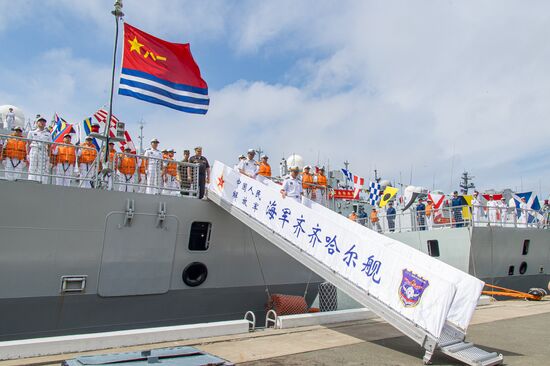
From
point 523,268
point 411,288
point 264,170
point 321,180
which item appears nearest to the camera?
point 411,288

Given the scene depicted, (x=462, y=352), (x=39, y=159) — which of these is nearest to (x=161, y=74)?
(x=39, y=159)

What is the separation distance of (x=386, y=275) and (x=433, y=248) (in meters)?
11.9

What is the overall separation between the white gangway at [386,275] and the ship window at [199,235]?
1.76m

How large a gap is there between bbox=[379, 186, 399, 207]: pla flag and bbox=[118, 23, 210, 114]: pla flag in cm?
1267

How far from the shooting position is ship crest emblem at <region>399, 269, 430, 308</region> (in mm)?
6227

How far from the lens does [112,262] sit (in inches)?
384

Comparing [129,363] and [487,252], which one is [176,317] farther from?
[487,252]

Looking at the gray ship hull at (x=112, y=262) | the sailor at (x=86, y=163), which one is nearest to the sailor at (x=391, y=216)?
the gray ship hull at (x=112, y=262)

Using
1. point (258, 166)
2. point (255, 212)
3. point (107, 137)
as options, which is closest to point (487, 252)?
point (258, 166)

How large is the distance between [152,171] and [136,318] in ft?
11.9

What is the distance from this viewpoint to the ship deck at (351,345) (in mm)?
5855

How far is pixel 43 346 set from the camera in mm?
5887

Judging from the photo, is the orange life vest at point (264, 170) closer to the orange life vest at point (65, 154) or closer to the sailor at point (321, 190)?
the sailor at point (321, 190)

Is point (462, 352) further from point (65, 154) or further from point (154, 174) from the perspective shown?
point (65, 154)
